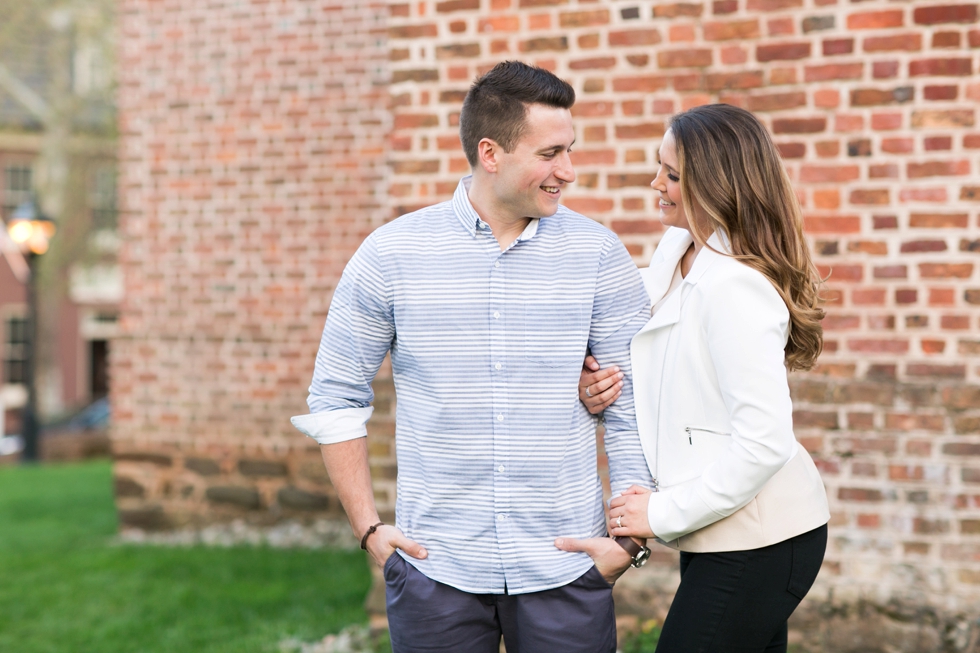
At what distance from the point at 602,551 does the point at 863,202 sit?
1.95m

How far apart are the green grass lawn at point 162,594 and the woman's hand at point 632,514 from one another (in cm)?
267

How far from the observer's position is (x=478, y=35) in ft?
12.1

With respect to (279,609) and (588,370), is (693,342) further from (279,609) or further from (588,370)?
(279,609)

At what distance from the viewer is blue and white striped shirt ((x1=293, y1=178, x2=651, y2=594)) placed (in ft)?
7.18

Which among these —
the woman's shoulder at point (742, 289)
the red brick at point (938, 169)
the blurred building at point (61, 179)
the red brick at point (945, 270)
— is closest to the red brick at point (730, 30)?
the red brick at point (938, 169)

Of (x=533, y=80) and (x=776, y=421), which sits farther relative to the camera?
(x=533, y=80)

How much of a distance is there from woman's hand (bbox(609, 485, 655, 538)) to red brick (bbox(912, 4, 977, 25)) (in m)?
2.24

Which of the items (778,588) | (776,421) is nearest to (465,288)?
(776,421)

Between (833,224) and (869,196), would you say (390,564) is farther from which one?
(869,196)

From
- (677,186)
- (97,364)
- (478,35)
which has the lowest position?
(97,364)

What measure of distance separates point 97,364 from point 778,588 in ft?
85.6

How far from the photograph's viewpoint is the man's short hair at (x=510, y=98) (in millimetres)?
2193

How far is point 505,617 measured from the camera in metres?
2.22

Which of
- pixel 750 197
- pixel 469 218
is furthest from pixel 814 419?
pixel 469 218
